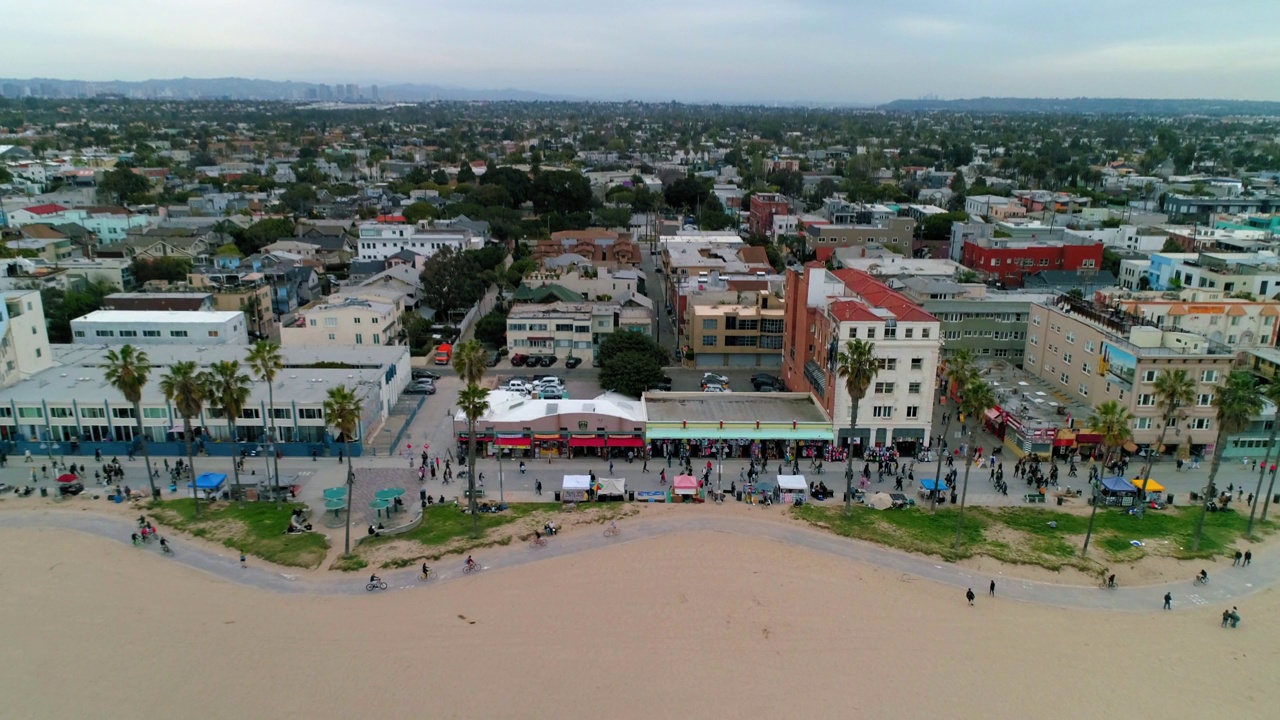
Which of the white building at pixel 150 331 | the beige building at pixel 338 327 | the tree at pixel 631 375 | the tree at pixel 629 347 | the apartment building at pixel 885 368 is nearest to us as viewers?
the apartment building at pixel 885 368

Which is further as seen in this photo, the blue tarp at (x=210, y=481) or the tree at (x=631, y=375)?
the tree at (x=631, y=375)

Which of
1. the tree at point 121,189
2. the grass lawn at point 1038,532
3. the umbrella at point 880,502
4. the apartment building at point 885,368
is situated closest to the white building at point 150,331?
the apartment building at point 885,368

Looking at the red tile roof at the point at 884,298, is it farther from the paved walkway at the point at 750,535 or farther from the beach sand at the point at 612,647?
the beach sand at the point at 612,647

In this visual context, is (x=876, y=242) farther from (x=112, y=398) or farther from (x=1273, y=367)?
(x=112, y=398)

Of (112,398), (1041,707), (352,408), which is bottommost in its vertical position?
(1041,707)

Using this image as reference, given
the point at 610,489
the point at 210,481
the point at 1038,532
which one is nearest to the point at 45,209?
the point at 210,481

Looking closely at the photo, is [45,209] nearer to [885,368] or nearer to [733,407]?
[733,407]

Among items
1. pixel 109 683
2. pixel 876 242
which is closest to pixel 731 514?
pixel 109 683
